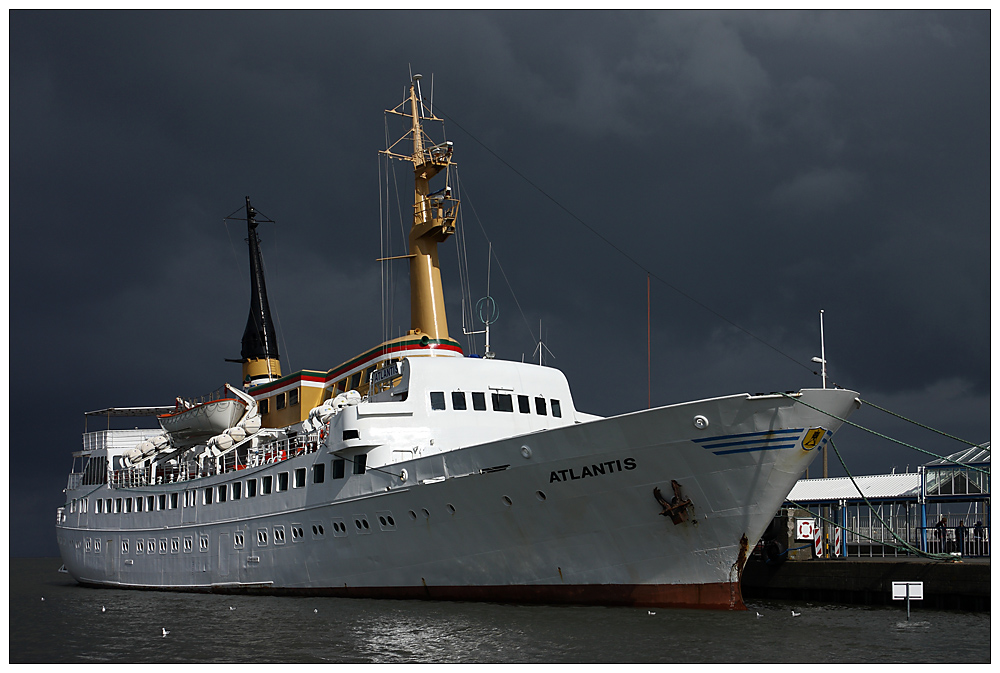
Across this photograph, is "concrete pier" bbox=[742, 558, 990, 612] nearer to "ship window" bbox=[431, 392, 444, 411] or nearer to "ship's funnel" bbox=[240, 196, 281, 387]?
"ship window" bbox=[431, 392, 444, 411]

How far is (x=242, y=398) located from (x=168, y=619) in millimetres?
10779

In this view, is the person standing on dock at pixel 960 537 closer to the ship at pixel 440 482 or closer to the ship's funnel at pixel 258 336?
the ship at pixel 440 482

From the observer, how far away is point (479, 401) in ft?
88.4

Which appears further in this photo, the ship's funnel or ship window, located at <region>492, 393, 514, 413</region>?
the ship's funnel

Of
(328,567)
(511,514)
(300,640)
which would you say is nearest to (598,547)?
(511,514)

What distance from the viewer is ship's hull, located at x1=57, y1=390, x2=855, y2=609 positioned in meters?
19.9

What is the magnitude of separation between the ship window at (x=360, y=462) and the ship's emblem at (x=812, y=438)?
38.6 feet

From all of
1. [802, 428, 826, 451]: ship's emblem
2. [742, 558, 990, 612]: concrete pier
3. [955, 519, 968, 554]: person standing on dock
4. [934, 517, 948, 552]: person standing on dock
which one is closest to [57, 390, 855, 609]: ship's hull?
[802, 428, 826, 451]: ship's emblem

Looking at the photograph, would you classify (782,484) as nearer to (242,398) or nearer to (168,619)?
(168,619)

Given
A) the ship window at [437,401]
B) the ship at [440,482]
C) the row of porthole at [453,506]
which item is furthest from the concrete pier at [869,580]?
the ship window at [437,401]

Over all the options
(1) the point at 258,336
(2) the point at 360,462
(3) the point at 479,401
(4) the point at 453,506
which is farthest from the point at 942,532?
(1) the point at 258,336

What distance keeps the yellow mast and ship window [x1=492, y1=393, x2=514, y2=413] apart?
4.12 m

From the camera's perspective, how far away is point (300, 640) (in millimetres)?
18797

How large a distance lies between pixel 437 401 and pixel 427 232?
745cm
